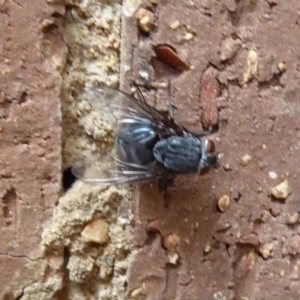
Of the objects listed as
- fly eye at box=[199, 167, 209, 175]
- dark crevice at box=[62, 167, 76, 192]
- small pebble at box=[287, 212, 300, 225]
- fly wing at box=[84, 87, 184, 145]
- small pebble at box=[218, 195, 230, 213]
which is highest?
fly wing at box=[84, 87, 184, 145]

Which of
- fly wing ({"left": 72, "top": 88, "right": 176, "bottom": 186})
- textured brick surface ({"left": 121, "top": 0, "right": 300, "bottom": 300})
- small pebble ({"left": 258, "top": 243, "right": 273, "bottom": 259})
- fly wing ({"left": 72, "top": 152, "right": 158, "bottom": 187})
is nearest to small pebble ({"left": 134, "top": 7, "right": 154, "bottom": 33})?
textured brick surface ({"left": 121, "top": 0, "right": 300, "bottom": 300})

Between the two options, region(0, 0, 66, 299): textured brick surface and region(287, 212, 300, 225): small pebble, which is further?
region(287, 212, 300, 225): small pebble

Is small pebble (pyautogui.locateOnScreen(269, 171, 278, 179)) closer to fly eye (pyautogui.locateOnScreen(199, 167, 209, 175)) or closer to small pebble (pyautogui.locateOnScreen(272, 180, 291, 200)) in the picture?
small pebble (pyautogui.locateOnScreen(272, 180, 291, 200))

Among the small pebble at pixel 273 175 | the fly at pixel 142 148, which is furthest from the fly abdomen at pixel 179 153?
the small pebble at pixel 273 175

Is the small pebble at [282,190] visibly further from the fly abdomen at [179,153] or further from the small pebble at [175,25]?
the small pebble at [175,25]

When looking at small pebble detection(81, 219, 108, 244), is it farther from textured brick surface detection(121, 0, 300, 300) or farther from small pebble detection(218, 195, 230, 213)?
small pebble detection(218, 195, 230, 213)

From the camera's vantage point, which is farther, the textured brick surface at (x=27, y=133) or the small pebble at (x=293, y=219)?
the small pebble at (x=293, y=219)

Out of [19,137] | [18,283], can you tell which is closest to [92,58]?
[19,137]

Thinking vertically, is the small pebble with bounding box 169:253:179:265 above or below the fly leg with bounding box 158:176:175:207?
below
